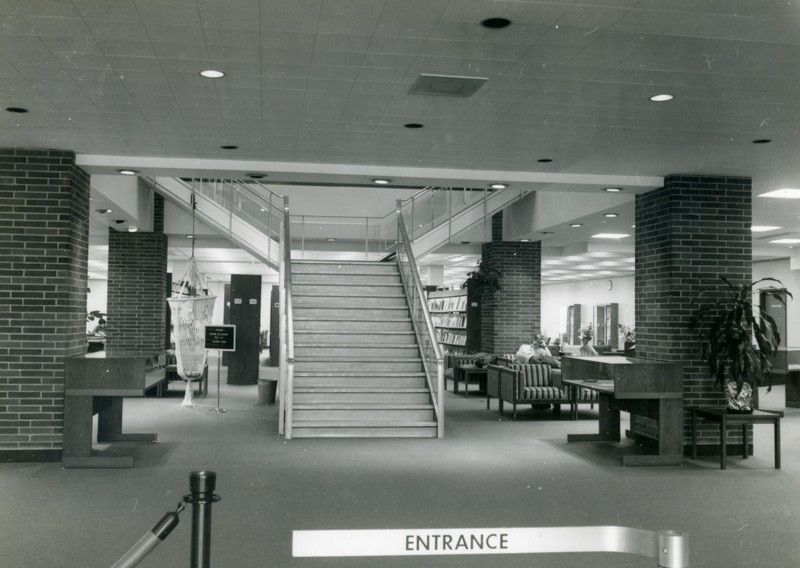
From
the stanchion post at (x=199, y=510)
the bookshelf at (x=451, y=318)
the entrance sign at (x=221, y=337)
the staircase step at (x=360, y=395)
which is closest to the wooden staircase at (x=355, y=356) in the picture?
the staircase step at (x=360, y=395)

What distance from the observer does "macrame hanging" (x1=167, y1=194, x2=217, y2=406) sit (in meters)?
10.5

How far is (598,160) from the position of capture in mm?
7695

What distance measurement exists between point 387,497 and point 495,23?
3729mm

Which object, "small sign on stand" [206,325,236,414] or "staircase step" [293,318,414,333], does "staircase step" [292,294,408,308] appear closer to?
"staircase step" [293,318,414,333]

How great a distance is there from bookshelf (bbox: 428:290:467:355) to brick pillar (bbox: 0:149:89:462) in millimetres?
10297

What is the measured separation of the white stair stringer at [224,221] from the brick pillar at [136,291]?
1.08 m

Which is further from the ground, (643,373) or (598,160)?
(598,160)

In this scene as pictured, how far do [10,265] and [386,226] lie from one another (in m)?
9.68

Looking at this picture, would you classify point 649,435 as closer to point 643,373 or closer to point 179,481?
point 643,373

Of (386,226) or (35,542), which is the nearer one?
(35,542)

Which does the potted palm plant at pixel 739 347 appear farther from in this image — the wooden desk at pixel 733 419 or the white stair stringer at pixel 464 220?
the white stair stringer at pixel 464 220

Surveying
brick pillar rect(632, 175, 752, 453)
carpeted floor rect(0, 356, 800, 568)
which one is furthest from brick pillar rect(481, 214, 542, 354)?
brick pillar rect(632, 175, 752, 453)

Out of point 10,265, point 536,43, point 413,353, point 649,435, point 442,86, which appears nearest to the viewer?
point 536,43

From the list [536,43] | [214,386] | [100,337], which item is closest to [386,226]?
[214,386]
